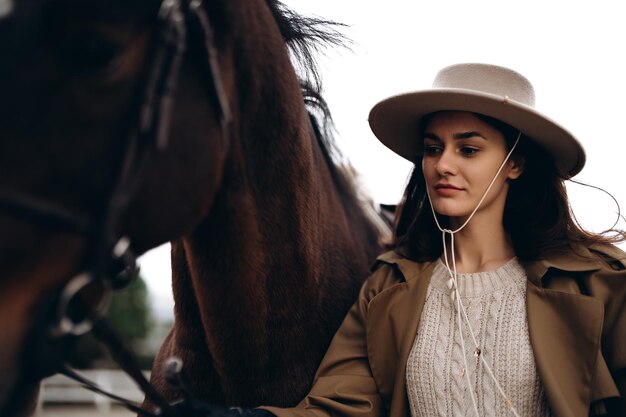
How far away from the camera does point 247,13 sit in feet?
5.64

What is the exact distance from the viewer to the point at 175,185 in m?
1.43

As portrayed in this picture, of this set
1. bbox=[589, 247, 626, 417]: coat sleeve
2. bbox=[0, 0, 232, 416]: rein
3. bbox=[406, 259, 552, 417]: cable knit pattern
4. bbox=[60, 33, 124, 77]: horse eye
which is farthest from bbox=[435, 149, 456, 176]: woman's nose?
Answer: bbox=[60, 33, 124, 77]: horse eye

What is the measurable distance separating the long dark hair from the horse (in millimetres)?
446

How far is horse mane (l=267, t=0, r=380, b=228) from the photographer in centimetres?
216

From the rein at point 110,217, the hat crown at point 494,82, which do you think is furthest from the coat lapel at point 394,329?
the rein at point 110,217

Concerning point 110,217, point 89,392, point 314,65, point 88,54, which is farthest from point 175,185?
point 89,392

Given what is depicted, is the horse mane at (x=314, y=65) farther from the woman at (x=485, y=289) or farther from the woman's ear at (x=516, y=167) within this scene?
the woman's ear at (x=516, y=167)

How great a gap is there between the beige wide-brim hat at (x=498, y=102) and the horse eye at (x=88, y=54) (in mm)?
1278

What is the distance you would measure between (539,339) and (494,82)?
879 mm

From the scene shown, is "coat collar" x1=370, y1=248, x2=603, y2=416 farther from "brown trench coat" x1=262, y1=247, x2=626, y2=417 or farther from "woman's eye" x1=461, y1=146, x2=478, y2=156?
"woman's eye" x1=461, y1=146, x2=478, y2=156

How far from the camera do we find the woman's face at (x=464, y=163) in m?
2.23

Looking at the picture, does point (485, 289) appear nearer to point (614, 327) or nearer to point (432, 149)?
point (614, 327)

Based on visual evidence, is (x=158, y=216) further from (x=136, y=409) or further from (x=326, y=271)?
(x=326, y=271)

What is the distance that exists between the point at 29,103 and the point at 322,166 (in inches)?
50.8
